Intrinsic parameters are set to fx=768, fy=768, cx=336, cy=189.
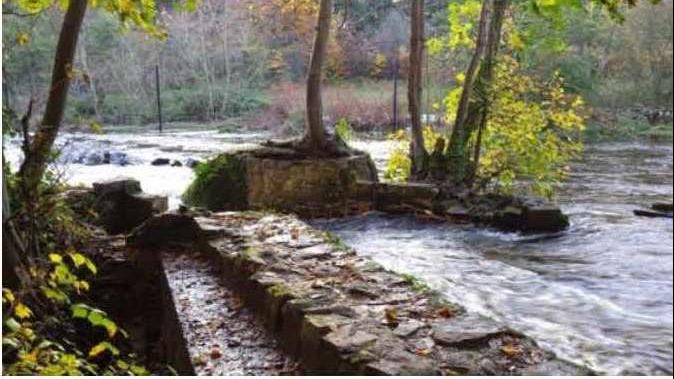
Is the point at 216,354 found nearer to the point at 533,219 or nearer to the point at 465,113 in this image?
the point at 533,219

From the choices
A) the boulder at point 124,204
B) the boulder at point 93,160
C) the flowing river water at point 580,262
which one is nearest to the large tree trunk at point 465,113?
the flowing river water at point 580,262

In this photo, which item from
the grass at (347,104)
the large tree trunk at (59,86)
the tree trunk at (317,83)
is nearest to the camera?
the large tree trunk at (59,86)

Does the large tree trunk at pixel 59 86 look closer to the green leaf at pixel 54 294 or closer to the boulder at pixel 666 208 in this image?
the green leaf at pixel 54 294

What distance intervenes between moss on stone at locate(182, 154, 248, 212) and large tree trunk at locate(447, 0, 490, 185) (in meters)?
2.01

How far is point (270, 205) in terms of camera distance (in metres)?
7.08

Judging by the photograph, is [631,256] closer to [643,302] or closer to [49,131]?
[643,302]

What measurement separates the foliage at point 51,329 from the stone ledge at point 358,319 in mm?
608

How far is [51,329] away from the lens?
328cm

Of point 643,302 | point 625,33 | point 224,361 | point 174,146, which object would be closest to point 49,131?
point 224,361

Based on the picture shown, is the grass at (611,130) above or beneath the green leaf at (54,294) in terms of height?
above

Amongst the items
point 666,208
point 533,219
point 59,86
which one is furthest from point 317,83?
point 666,208

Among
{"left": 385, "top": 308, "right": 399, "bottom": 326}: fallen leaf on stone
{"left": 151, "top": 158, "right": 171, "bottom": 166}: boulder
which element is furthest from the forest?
{"left": 151, "top": 158, "right": 171, "bottom": 166}: boulder

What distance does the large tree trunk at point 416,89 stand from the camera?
7.19 meters

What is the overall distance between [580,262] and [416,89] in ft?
9.92
